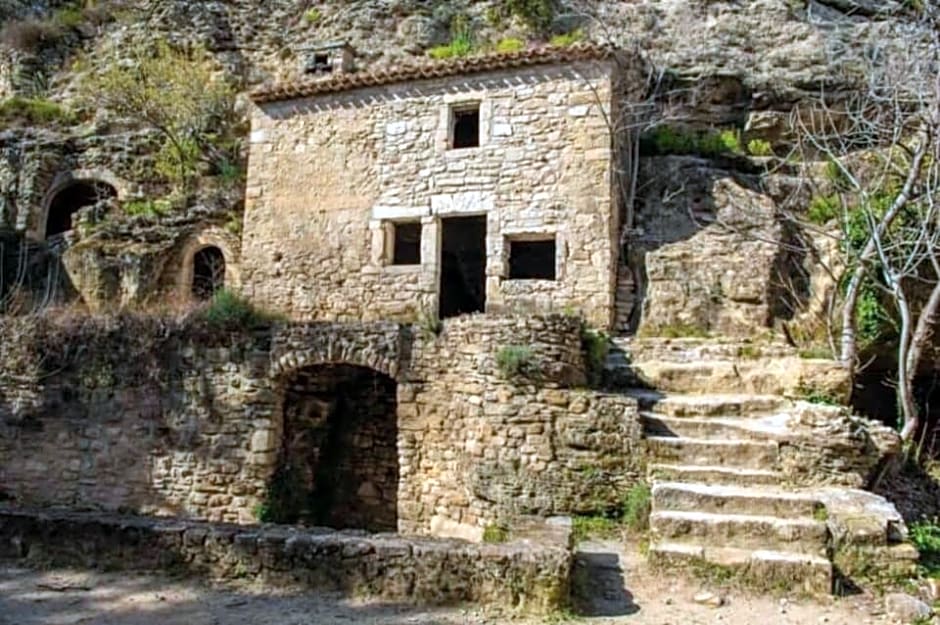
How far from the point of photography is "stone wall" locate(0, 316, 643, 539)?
289 inches

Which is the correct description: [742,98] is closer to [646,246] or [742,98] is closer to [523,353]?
[646,246]

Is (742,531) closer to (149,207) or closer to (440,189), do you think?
(440,189)

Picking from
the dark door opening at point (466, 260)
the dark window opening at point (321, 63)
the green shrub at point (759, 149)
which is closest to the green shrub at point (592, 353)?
the dark door opening at point (466, 260)

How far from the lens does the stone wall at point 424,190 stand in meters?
12.0

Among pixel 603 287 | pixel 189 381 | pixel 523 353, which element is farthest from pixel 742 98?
pixel 189 381

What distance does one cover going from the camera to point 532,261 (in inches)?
575

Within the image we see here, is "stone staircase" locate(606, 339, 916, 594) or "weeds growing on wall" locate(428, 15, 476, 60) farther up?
"weeds growing on wall" locate(428, 15, 476, 60)

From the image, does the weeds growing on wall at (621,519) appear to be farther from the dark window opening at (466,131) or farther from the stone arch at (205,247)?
the stone arch at (205,247)

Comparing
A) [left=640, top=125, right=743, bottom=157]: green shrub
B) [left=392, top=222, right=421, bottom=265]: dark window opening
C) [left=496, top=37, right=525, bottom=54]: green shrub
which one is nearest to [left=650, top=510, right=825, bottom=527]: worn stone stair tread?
[left=392, top=222, right=421, bottom=265]: dark window opening

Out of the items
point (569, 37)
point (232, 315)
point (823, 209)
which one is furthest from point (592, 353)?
point (569, 37)

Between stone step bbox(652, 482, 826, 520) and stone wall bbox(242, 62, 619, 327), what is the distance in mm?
5520

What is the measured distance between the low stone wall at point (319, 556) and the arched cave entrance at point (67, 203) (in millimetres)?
13144

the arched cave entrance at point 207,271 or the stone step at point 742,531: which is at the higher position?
the arched cave entrance at point 207,271

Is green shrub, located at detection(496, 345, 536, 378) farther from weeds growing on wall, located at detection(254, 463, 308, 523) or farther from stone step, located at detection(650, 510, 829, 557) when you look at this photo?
weeds growing on wall, located at detection(254, 463, 308, 523)
